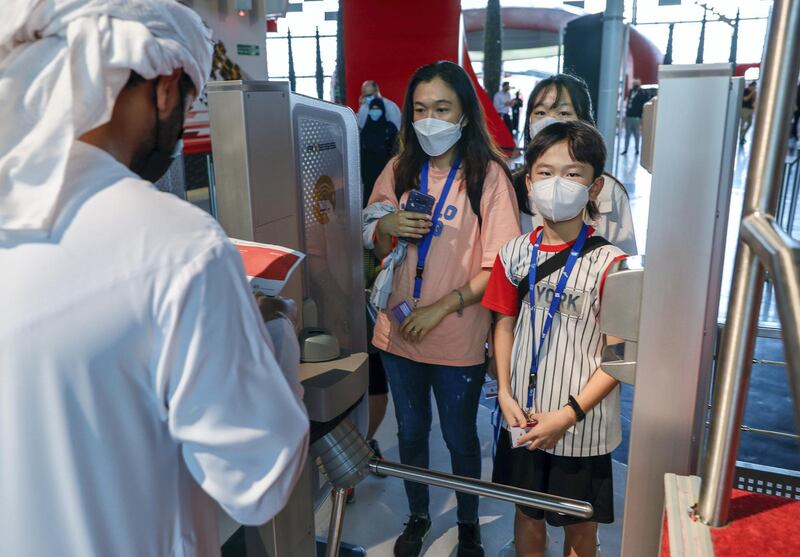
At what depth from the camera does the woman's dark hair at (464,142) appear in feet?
6.91

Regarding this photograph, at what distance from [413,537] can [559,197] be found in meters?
1.37

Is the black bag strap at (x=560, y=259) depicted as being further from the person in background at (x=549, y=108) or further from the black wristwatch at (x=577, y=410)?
the person in background at (x=549, y=108)

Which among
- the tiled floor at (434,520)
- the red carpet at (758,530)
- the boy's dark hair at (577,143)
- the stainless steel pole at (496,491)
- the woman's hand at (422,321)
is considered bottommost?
the tiled floor at (434,520)

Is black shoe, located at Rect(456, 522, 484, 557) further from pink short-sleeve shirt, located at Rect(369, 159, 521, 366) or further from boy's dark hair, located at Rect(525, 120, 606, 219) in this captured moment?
boy's dark hair, located at Rect(525, 120, 606, 219)

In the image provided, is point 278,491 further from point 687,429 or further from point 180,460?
point 687,429

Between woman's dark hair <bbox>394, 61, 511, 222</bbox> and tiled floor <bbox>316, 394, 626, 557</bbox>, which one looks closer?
woman's dark hair <bbox>394, 61, 511, 222</bbox>

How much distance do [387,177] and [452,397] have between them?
751 millimetres

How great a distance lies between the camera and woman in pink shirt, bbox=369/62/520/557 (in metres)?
2.07

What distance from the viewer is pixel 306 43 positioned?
72.7ft

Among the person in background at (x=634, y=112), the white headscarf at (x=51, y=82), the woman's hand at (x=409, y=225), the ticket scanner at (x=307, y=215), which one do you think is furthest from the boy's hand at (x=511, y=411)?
the person in background at (x=634, y=112)

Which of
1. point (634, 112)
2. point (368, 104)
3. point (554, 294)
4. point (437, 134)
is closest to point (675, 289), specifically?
point (554, 294)

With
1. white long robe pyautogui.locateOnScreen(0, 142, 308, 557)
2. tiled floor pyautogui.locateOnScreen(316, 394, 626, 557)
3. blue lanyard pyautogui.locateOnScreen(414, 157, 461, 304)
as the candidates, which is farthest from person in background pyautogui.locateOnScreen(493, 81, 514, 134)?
white long robe pyautogui.locateOnScreen(0, 142, 308, 557)

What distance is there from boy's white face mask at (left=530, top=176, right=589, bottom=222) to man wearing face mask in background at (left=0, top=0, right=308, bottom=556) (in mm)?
1001

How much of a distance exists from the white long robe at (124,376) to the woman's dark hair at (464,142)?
1.32 meters
